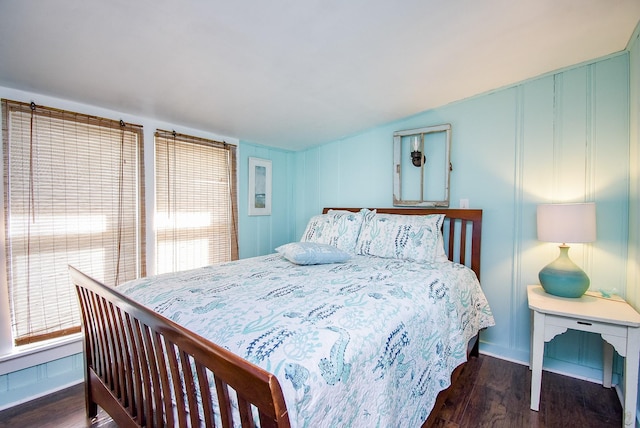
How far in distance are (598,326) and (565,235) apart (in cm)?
55

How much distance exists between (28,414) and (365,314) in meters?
2.18

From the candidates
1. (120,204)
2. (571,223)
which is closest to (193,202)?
(120,204)

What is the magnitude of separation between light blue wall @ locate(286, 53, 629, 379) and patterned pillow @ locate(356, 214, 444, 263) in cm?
46

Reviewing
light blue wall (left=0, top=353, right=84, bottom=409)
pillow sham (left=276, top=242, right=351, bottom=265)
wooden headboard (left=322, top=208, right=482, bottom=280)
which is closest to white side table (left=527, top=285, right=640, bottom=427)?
wooden headboard (left=322, top=208, right=482, bottom=280)

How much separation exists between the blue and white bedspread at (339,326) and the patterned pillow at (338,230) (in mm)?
569

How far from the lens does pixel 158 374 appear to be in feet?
3.55

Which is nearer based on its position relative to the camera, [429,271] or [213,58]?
[213,58]

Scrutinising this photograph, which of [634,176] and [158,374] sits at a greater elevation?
[634,176]

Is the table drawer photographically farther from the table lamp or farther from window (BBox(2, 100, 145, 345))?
window (BBox(2, 100, 145, 345))

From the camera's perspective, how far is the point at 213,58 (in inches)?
69.4

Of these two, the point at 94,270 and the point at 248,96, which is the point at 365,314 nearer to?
the point at 248,96

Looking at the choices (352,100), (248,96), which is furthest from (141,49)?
(352,100)

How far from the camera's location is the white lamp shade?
5.93ft

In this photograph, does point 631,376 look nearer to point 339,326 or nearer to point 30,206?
point 339,326
